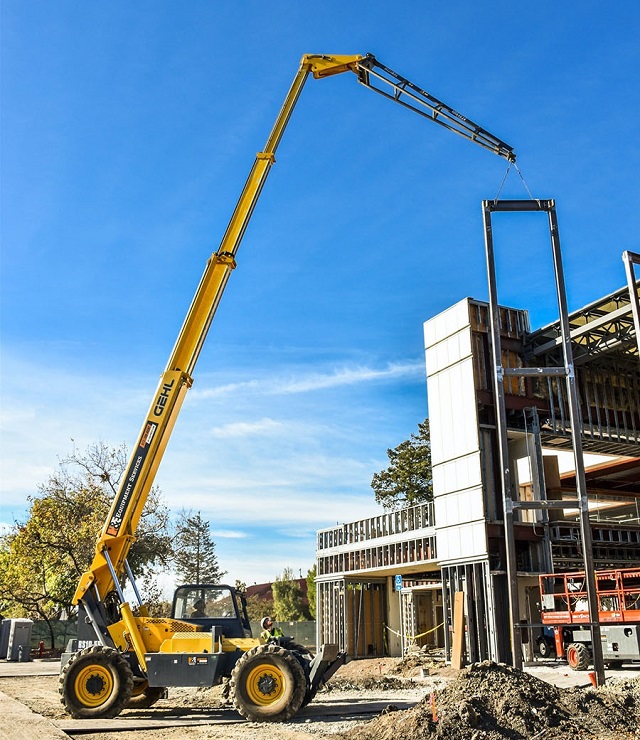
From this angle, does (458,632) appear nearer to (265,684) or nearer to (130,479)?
(265,684)

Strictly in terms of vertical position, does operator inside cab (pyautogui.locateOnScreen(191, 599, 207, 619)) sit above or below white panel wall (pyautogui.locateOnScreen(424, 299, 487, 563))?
below

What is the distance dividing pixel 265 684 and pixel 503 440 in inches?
217

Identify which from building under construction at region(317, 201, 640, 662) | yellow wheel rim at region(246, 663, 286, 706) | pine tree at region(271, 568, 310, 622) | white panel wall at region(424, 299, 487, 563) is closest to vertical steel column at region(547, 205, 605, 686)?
yellow wheel rim at region(246, 663, 286, 706)

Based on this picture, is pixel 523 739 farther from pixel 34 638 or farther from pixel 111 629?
pixel 34 638

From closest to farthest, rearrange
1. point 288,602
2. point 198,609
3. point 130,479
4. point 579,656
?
point 198,609
point 130,479
point 579,656
point 288,602

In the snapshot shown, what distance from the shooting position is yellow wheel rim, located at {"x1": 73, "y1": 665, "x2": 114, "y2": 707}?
40.3 feet

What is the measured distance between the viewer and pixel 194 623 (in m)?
13.1

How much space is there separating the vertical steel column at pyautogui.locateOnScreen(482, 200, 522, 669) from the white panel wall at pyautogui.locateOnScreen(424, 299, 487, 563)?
1036 cm

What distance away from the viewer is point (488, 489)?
2241cm

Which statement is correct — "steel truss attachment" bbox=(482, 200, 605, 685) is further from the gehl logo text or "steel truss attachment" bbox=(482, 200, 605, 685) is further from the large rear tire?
the large rear tire

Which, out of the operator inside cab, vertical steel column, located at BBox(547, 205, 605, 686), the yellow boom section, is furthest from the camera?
the yellow boom section

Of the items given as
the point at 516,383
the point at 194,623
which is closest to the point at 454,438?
the point at 516,383

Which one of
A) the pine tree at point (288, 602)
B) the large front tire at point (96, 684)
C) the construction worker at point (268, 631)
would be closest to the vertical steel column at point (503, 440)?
the construction worker at point (268, 631)

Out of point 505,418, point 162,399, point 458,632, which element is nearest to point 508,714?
point 505,418
